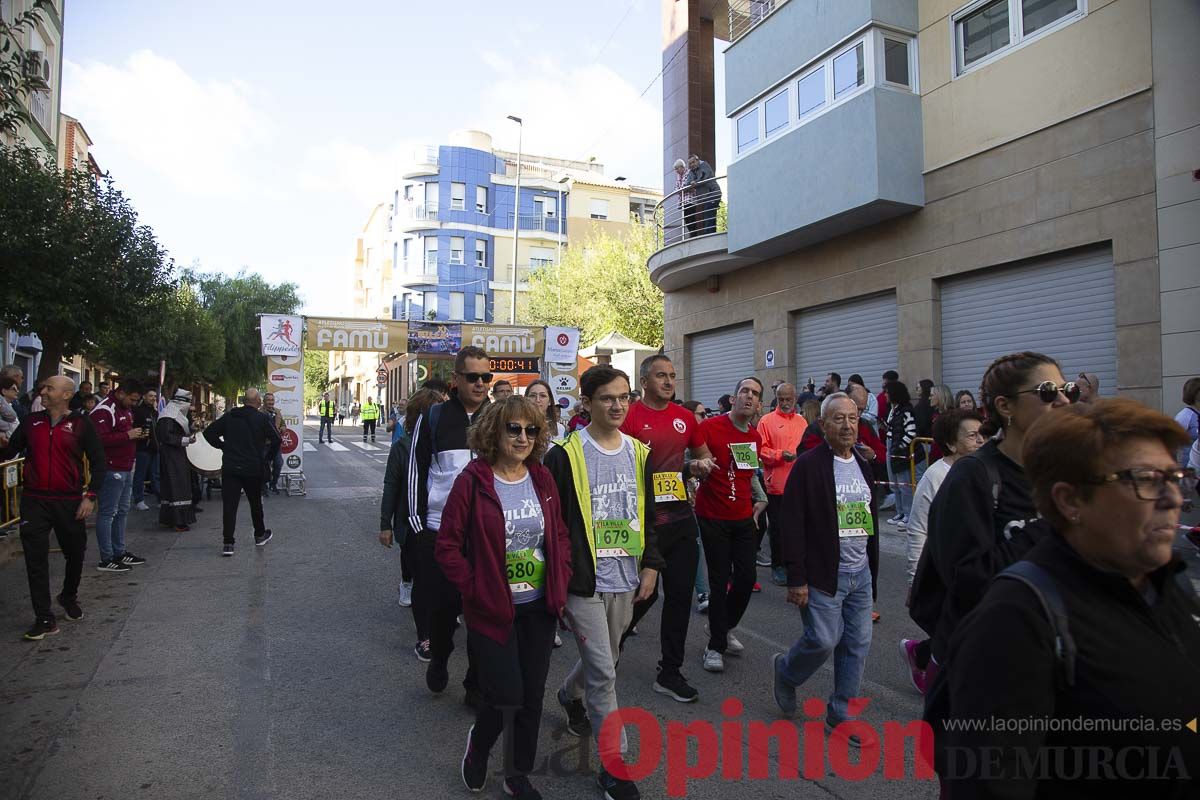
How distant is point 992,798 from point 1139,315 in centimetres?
1057

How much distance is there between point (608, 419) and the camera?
3.93m

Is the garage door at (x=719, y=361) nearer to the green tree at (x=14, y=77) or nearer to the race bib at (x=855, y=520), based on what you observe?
the race bib at (x=855, y=520)

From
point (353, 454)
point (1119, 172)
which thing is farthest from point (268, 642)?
point (353, 454)

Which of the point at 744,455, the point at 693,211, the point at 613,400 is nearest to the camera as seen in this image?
the point at 613,400

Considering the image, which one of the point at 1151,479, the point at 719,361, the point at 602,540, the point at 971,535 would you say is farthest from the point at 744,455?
the point at 719,361

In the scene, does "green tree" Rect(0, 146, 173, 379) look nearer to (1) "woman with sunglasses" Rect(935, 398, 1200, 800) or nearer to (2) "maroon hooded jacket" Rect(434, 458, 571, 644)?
(2) "maroon hooded jacket" Rect(434, 458, 571, 644)

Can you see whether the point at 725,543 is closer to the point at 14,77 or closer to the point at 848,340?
the point at 14,77

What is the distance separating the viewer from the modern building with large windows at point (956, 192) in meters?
9.77

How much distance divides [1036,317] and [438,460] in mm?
10123

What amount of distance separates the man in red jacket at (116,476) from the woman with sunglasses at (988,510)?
8.40 metres

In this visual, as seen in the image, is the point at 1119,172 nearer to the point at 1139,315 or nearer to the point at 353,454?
the point at 1139,315

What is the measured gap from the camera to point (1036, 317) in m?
11.4

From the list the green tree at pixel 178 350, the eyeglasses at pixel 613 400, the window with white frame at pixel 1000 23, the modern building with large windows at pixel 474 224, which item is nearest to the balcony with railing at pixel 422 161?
the modern building with large windows at pixel 474 224

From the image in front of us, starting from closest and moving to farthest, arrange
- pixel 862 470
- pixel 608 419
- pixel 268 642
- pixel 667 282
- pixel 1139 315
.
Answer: pixel 608 419
pixel 862 470
pixel 268 642
pixel 1139 315
pixel 667 282
